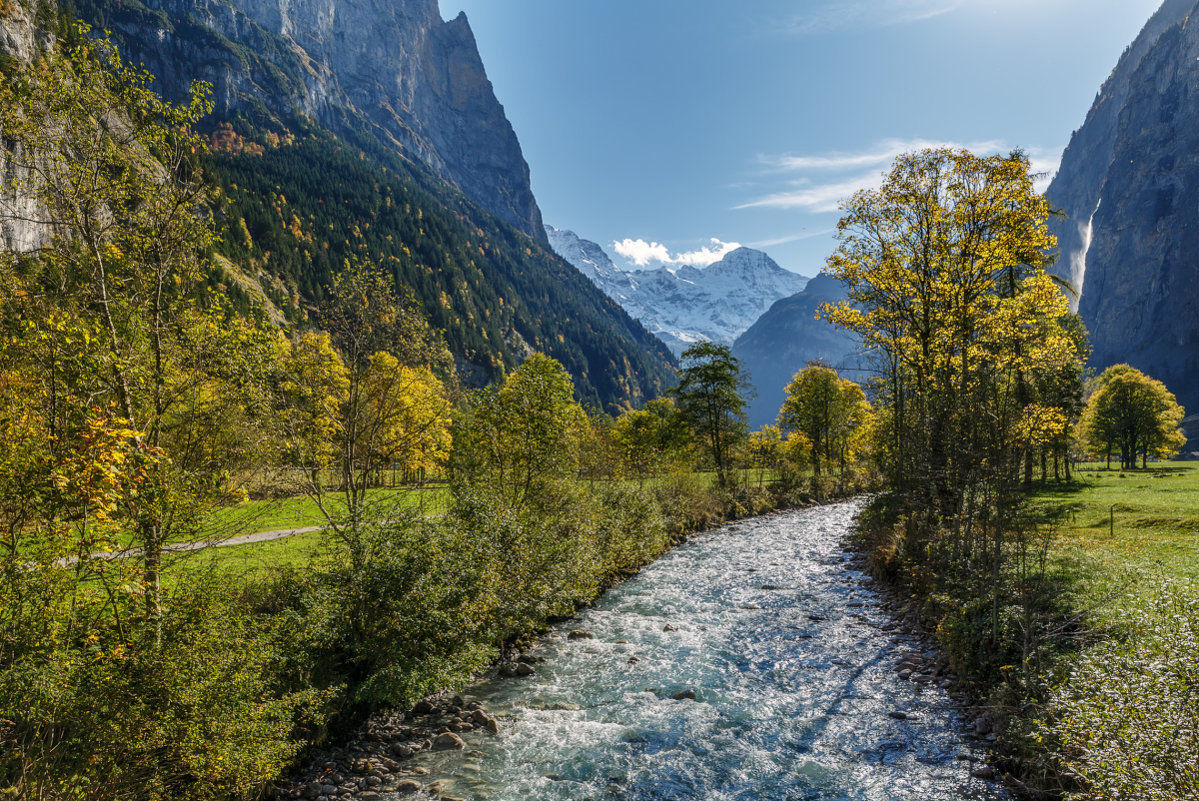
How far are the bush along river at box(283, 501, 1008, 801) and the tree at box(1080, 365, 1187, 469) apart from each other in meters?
63.7

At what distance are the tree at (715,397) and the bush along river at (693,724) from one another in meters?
29.8

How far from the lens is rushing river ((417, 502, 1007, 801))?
10070 millimetres

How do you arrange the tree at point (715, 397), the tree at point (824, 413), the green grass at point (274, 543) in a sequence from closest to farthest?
the green grass at point (274, 543), the tree at point (715, 397), the tree at point (824, 413)

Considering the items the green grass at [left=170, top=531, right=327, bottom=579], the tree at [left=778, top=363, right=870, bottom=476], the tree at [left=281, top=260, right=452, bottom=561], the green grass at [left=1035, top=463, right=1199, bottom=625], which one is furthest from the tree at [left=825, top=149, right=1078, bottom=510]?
the tree at [left=778, top=363, right=870, bottom=476]

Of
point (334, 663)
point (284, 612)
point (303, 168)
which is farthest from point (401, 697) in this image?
point (303, 168)

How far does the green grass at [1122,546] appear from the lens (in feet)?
36.9

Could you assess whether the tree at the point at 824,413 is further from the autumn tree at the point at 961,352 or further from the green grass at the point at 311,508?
the green grass at the point at 311,508

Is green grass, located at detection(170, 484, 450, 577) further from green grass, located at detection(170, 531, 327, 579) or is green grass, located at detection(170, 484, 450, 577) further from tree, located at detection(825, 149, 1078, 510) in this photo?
tree, located at detection(825, 149, 1078, 510)

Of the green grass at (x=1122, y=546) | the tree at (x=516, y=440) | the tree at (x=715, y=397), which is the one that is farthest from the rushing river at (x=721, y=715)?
the tree at (x=715, y=397)

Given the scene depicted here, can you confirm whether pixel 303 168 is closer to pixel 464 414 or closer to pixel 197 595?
pixel 464 414

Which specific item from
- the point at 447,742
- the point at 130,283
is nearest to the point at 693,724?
the point at 447,742

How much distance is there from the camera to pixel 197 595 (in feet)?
29.4

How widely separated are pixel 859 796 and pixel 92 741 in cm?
1212

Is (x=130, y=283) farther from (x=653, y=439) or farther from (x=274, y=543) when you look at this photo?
(x=653, y=439)
